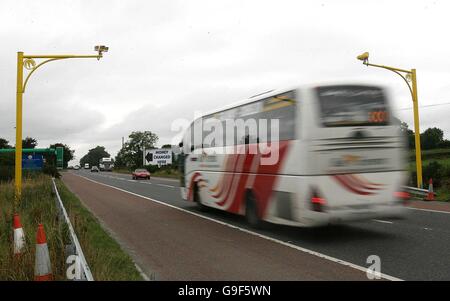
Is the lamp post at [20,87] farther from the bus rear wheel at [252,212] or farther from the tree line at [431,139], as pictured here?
the tree line at [431,139]

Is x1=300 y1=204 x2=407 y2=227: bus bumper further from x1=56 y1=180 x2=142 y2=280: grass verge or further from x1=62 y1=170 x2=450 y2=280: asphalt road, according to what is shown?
x1=56 y1=180 x2=142 y2=280: grass verge

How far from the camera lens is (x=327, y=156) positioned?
835 cm

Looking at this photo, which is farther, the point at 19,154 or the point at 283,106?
the point at 19,154

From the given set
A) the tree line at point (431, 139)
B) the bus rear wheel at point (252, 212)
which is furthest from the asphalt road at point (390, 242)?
the tree line at point (431, 139)

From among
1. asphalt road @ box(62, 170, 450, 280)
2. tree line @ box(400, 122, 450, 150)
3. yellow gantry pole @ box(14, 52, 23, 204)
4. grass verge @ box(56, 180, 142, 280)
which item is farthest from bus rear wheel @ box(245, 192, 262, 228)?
tree line @ box(400, 122, 450, 150)

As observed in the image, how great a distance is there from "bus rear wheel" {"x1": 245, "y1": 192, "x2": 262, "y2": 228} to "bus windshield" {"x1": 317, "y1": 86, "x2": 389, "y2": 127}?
9.98ft

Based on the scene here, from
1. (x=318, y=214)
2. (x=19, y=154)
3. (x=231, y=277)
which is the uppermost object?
(x=19, y=154)

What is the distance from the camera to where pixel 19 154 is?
15625 millimetres

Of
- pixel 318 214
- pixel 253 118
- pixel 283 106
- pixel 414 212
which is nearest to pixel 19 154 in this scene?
pixel 253 118

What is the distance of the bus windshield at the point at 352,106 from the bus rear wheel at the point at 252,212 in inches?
120
